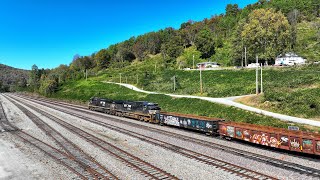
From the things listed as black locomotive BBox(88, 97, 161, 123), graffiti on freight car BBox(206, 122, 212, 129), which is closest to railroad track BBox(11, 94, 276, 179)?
graffiti on freight car BBox(206, 122, 212, 129)

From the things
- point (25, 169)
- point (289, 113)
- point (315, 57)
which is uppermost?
point (315, 57)

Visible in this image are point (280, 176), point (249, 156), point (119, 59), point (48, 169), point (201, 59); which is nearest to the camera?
point (280, 176)

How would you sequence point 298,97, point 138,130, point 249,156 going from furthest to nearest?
point 298,97, point 138,130, point 249,156

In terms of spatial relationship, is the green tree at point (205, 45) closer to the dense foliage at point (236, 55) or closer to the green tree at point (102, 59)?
the dense foliage at point (236, 55)

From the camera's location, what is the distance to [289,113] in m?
36.0

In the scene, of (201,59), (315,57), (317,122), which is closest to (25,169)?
(317,122)

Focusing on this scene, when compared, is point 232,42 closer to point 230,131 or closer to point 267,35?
point 267,35

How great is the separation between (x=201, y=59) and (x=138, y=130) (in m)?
104

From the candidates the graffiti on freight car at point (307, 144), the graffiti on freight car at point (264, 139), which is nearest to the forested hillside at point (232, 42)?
the graffiti on freight car at point (264, 139)

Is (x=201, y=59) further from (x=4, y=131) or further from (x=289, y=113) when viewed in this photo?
(x=4, y=131)

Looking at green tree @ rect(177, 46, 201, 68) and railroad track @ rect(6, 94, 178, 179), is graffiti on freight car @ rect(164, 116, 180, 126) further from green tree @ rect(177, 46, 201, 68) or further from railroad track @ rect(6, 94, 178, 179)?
green tree @ rect(177, 46, 201, 68)

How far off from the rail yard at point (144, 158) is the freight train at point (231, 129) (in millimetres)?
824

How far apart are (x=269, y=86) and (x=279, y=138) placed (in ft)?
107

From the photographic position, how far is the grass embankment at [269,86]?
122 ft
